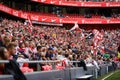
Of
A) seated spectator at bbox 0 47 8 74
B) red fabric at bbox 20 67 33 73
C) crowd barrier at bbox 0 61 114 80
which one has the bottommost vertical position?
crowd barrier at bbox 0 61 114 80

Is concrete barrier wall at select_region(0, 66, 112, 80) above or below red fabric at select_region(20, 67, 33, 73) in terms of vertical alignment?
below

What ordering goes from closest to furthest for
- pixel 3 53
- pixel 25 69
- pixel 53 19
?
pixel 3 53, pixel 25 69, pixel 53 19

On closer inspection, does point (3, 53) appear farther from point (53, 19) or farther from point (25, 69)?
point (53, 19)

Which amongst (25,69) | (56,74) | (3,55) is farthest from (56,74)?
(3,55)

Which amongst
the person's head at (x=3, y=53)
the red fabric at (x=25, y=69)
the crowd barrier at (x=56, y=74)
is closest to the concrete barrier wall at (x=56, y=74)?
the crowd barrier at (x=56, y=74)

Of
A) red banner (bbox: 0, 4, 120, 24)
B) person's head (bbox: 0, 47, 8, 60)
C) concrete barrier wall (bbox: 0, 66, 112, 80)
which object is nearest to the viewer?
person's head (bbox: 0, 47, 8, 60)

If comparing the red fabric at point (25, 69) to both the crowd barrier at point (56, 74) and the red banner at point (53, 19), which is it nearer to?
the crowd barrier at point (56, 74)

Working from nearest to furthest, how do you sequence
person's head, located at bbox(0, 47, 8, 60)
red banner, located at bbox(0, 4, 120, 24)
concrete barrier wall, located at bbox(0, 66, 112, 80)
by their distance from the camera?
1. person's head, located at bbox(0, 47, 8, 60)
2. concrete barrier wall, located at bbox(0, 66, 112, 80)
3. red banner, located at bbox(0, 4, 120, 24)

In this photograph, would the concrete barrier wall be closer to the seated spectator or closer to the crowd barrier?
the crowd barrier

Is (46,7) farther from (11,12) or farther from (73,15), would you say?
(11,12)

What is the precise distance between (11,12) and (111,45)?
504 inches

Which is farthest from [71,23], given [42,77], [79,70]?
[42,77]

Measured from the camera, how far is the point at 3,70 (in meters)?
7.52

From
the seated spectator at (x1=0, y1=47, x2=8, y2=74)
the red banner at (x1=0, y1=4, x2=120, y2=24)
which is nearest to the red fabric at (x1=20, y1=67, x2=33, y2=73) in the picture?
the seated spectator at (x1=0, y1=47, x2=8, y2=74)
